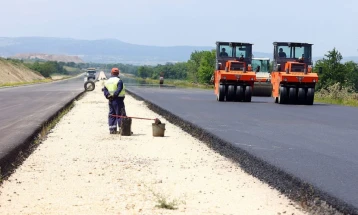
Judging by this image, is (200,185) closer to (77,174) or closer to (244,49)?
(77,174)

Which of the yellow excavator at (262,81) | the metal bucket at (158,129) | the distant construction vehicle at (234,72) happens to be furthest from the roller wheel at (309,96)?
the metal bucket at (158,129)

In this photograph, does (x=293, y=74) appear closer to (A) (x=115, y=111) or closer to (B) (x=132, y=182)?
(A) (x=115, y=111)

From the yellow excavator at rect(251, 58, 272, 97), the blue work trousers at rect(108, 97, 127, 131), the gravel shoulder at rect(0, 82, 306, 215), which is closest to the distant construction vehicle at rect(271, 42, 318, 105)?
the yellow excavator at rect(251, 58, 272, 97)

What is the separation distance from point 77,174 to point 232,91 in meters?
21.7

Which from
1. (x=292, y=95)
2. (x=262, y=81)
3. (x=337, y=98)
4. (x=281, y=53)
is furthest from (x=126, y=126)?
(x=337, y=98)

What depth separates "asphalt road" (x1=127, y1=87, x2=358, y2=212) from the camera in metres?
9.29

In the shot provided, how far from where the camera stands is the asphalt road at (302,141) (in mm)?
9289

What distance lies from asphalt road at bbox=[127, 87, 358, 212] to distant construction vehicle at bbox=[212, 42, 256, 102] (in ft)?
23.7

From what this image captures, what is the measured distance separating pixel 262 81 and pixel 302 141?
22452 millimetres

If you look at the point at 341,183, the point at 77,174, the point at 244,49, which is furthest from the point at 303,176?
the point at 244,49

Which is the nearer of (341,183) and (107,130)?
(341,183)

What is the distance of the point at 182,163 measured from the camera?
37.1 feet

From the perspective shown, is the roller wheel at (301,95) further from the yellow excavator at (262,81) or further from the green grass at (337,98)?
the yellow excavator at (262,81)

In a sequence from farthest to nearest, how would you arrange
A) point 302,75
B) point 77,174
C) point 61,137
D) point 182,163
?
point 302,75 < point 61,137 < point 182,163 < point 77,174
